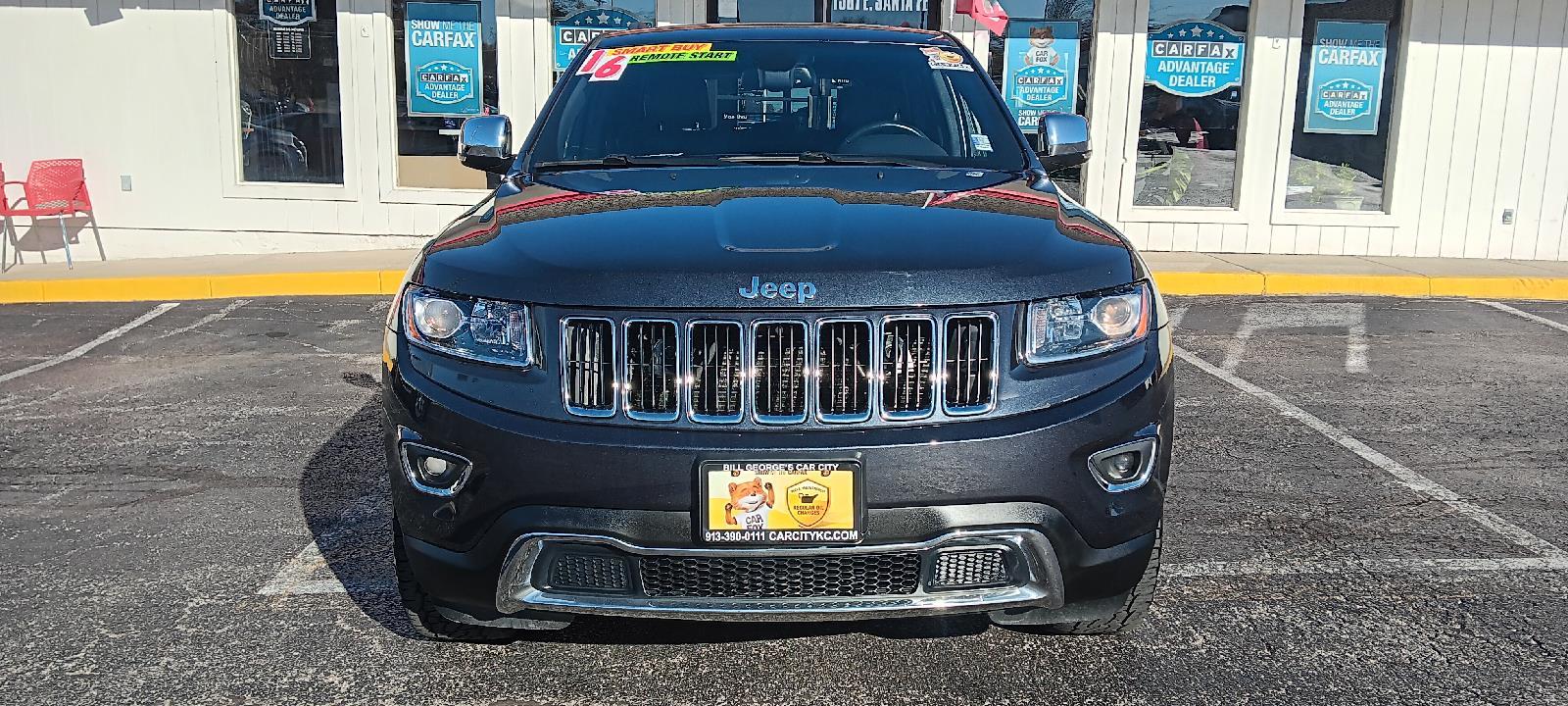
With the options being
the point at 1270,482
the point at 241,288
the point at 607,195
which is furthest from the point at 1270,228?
the point at 607,195

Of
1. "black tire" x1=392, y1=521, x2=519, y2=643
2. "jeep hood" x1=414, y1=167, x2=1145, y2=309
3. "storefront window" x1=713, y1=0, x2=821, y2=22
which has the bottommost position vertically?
"black tire" x1=392, y1=521, x2=519, y2=643

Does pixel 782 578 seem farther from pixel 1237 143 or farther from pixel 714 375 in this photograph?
pixel 1237 143

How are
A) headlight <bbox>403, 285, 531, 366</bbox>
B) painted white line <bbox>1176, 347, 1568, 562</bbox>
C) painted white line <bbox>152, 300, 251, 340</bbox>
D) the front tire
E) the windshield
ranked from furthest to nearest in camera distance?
painted white line <bbox>152, 300, 251, 340</bbox>
painted white line <bbox>1176, 347, 1568, 562</bbox>
the windshield
the front tire
headlight <bbox>403, 285, 531, 366</bbox>

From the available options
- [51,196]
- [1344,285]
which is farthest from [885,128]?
[51,196]

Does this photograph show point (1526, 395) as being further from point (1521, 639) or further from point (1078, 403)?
point (1078, 403)

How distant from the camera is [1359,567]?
13.3 ft

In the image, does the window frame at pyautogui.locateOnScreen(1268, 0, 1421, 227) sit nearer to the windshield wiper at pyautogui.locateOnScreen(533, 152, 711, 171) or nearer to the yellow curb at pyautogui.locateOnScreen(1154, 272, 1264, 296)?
the yellow curb at pyautogui.locateOnScreen(1154, 272, 1264, 296)


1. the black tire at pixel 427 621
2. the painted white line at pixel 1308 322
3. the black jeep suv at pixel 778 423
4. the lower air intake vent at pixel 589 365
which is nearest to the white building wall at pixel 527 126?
the painted white line at pixel 1308 322

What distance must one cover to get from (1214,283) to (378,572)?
7986 millimetres

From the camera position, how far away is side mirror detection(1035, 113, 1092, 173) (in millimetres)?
4445

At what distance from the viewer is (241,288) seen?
10359mm

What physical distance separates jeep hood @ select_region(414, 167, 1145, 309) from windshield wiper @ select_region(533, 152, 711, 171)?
0.39 meters

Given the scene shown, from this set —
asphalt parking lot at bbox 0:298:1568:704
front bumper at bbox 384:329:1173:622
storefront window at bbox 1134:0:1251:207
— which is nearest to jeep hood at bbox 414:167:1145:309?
front bumper at bbox 384:329:1173:622

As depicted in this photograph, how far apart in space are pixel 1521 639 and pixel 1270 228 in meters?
9.36
